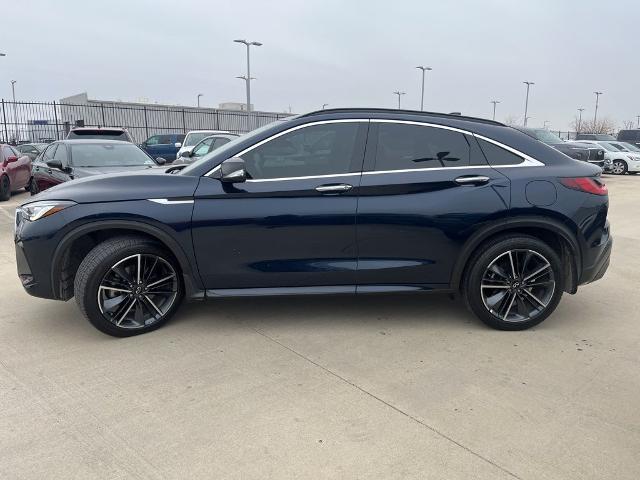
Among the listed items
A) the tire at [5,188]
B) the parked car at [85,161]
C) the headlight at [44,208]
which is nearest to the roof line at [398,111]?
the headlight at [44,208]

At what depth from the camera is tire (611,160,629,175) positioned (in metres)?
22.2

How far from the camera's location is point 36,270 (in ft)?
12.6

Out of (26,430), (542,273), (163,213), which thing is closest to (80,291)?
(163,213)

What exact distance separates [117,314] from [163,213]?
86 centimetres

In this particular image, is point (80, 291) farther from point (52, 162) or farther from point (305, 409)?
point (52, 162)

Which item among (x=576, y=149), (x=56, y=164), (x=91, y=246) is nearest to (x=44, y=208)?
(x=91, y=246)

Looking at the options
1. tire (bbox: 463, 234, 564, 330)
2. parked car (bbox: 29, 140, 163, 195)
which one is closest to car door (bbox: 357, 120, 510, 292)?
tire (bbox: 463, 234, 564, 330)

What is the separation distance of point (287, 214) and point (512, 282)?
6.06 feet

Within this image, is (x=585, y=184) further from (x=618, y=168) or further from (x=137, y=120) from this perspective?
(x=137, y=120)

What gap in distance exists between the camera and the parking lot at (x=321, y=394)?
2.55 meters

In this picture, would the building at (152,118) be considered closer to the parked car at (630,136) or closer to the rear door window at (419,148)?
the parked car at (630,136)

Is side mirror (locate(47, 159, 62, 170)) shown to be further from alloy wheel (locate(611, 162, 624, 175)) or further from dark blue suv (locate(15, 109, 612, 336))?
alloy wheel (locate(611, 162, 624, 175))

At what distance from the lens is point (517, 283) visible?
13.5 feet

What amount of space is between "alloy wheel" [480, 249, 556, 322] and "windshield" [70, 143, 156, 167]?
20.6ft
